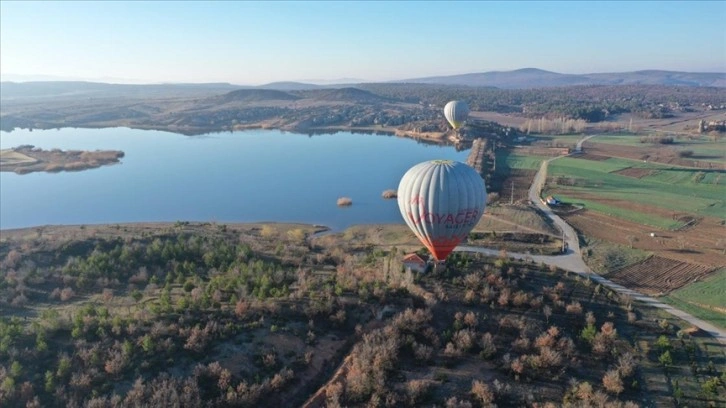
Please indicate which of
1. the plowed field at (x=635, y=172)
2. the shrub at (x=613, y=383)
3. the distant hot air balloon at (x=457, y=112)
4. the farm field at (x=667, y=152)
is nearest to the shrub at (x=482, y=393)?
the shrub at (x=613, y=383)

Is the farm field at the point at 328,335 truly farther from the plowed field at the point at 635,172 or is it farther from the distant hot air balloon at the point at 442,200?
the plowed field at the point at 635,172

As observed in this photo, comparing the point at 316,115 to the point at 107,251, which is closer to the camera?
the point at 107,251

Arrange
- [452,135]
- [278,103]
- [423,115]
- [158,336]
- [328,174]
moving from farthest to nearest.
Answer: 1. [278,103]
2. [423,115]
3. [452,135]
4. [328,174]
5. [158,336]

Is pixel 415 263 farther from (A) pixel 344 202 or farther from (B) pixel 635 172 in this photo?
(B) pixel 635 172

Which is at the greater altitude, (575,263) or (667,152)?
(667,152)

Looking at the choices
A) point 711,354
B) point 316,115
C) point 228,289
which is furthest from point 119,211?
point 316,115

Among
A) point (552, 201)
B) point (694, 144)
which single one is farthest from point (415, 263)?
point (694, 144)

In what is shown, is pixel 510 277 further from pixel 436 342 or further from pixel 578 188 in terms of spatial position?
pixel 578 188
